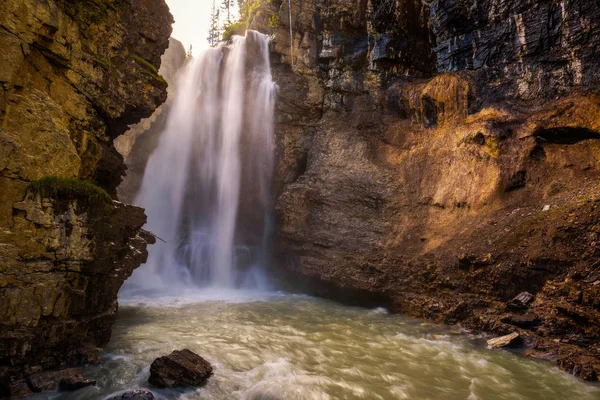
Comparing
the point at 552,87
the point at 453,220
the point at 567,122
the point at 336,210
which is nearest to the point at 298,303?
the point at 336,210

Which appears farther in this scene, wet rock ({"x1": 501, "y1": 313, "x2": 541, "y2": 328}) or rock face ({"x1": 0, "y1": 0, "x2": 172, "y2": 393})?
wet rock ({"x1": 501, "y1": 313, "x2": 541, "y2": 328})

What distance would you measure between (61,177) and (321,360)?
681cm

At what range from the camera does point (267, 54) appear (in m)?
22.3

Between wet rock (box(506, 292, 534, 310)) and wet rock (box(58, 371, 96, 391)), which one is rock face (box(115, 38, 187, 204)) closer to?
wet rock (box(58, 371, 96, 391))

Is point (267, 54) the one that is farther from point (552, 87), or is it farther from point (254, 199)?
point (552, 87)

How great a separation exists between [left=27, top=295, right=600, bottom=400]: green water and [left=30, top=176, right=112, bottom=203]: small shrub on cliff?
3.39 meters

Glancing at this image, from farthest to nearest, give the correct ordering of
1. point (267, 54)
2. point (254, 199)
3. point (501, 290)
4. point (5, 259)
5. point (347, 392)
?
point (267, 54), point (254, 199), point (501, 290), point (347, 392), point (5, 259)

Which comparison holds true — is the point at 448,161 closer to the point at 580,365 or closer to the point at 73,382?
the point at 580,365

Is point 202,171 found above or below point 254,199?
above

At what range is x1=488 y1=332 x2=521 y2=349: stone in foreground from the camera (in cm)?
900

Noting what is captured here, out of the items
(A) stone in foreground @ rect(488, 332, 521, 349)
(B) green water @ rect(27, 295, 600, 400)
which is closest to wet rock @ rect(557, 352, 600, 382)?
(B) green water @ rect(27, 295, 600, 400)

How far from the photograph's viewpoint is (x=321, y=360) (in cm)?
805

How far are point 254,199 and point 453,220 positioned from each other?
10.9 m

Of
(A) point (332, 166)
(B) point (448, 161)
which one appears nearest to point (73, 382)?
(A) point (332, 166)
